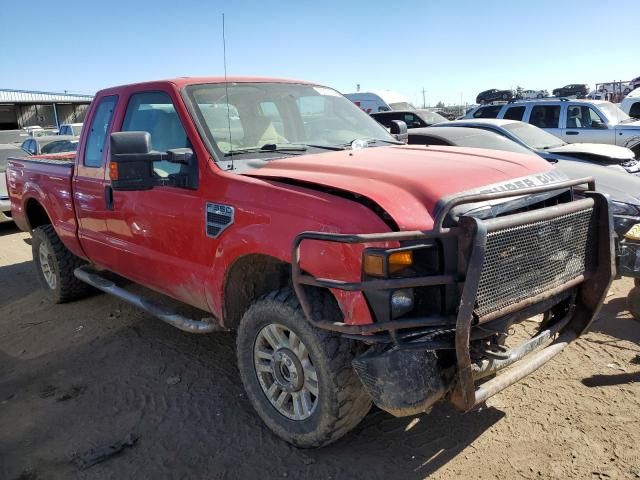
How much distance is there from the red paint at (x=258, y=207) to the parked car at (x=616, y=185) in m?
0.91

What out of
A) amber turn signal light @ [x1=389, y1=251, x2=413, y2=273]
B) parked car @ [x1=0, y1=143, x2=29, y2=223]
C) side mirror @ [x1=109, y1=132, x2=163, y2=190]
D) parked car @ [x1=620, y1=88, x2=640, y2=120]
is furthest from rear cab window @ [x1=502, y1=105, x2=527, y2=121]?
amber turn signal light @ [x1=389, y1=251, x2=413, y2=273]

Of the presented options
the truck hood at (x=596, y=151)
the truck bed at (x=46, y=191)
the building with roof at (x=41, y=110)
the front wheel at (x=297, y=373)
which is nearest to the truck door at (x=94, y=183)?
the truck bed at (x=46, y=191)

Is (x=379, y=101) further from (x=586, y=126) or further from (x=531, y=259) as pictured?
(x=531, y=259)

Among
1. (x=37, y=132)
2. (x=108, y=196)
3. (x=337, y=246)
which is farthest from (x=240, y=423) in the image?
(x=37, y=132)

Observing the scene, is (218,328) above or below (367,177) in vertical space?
below

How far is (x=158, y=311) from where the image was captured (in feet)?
13.1

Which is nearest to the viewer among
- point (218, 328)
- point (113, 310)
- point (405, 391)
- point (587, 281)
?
point (405, 391)

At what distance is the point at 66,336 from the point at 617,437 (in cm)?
434

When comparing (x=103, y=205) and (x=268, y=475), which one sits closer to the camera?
(x=268, y=475)

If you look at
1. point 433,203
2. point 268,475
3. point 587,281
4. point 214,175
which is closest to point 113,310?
point 214,175

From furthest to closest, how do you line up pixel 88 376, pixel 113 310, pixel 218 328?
pixel 113 310 → pixel 88 376 → pixel 218 328

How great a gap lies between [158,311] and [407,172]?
2.13 m

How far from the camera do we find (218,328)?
3.58 m

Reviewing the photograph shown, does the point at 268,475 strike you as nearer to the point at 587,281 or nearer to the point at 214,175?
the point at 214,175
